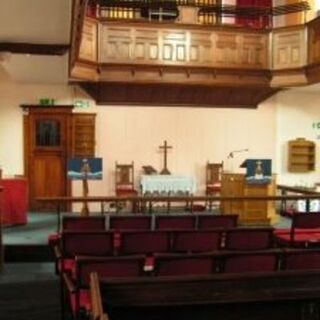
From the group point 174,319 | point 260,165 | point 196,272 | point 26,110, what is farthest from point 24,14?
point 26,110

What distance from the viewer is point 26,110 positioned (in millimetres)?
9992

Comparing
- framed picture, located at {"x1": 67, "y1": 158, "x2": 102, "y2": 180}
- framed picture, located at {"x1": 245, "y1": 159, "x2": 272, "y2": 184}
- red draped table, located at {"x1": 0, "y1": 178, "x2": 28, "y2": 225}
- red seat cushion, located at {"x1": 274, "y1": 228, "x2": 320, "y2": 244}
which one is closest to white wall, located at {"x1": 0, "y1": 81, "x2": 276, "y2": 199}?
red draped table, located at {"x1": 0, "y1": 178, "x2": 28, "y2": 225}

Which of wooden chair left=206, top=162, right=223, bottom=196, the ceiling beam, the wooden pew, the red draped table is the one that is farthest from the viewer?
wooden chair left=206, top=162, right=223, bottom=196

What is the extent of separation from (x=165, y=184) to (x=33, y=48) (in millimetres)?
4002

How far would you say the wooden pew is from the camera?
275 cm

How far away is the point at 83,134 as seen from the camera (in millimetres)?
10125

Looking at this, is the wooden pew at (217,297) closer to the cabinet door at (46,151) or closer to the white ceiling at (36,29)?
the white ceiling at (36,29)

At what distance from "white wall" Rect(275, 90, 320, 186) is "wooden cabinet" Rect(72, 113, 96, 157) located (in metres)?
4.00

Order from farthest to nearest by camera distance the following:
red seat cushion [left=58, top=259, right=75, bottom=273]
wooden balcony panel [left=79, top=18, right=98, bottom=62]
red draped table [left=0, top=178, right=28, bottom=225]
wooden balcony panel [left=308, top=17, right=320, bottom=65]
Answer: wooden balcony panel [left=308, top=17, right=320, bottom=65], wooden balcony panel [left=79, top=18, right=98, bottom=62], red draped table [left=0, top=178, right=28, bottom=225], red seat cushion [left=58, top=259, right=75, bottom=273]

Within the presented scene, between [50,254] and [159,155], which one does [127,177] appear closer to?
[159,155]

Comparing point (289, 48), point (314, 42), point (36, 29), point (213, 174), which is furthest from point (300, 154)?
point (36, 29)

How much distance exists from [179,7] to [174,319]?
797cm

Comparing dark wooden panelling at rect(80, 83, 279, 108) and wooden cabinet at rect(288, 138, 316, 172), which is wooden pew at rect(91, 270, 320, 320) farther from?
wooden cabinet at rect(288, 138, 316, 172)

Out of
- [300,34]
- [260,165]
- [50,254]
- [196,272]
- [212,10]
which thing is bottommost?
[50,254]
